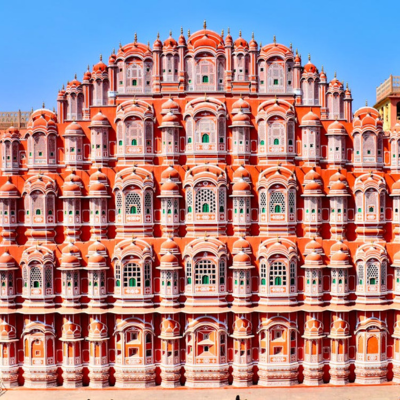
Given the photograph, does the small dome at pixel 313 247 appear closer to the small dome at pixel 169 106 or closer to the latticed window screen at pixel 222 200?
the latticed window screen at pixel 222 200

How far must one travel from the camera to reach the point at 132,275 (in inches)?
1473

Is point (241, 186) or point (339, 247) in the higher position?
point (241, 186)

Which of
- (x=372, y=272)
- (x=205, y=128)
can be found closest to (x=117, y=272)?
(x=205, y=128)

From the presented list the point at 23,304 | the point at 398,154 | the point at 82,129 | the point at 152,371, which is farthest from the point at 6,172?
the point at 398,154

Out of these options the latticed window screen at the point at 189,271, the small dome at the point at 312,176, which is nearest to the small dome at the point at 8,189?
the latticed window screen at the point at 189,271

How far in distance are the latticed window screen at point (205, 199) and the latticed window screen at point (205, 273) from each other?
359cm

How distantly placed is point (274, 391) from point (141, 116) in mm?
20061

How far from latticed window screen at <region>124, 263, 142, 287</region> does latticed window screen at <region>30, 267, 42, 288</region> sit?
5708mm

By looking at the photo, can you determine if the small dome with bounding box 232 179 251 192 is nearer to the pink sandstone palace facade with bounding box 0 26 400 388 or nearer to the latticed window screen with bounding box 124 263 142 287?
the pink sandstone palace facade with bounding box 0 26 400 388

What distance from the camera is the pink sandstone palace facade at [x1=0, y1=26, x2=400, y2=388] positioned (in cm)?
3725

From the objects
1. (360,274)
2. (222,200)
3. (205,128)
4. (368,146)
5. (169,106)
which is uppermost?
(169,106)

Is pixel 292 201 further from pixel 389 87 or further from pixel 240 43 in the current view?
pixel 389 87

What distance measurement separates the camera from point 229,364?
1485 inches

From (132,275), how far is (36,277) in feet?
21.0
